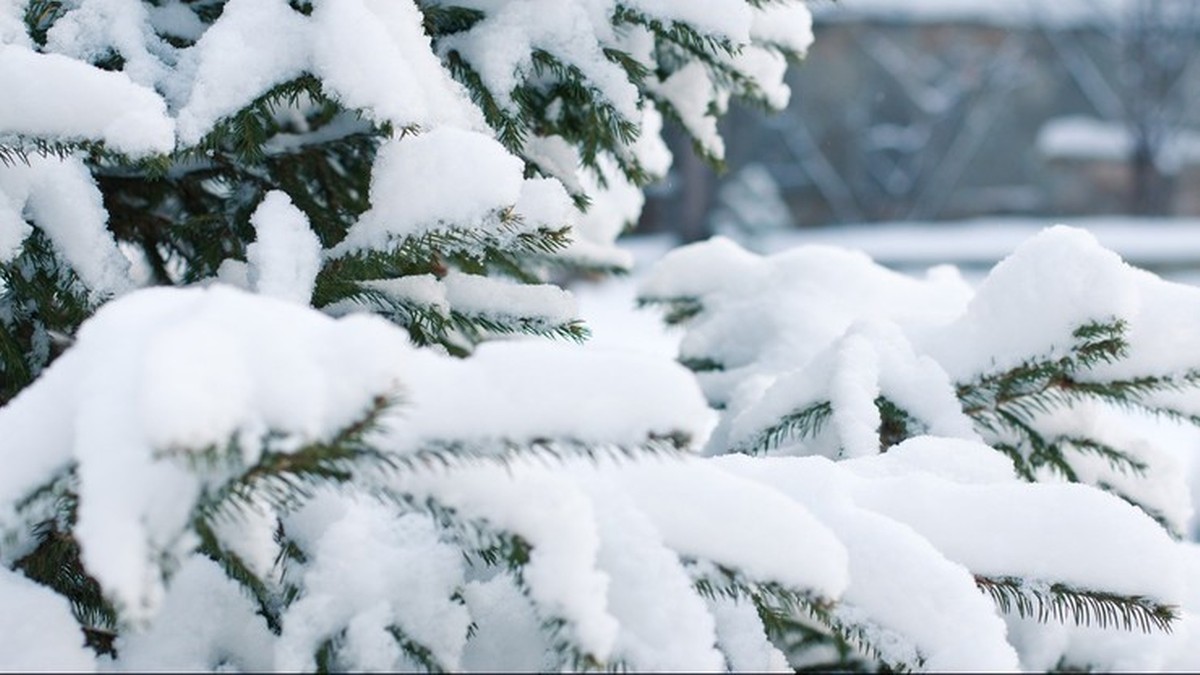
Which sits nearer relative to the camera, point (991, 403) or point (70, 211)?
point (70, 211)

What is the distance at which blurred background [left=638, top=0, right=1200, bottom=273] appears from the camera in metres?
14.6

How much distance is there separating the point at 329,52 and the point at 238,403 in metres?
0.56

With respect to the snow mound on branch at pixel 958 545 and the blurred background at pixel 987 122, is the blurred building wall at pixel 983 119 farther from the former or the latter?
the snow mound on branch at pixel 958 545

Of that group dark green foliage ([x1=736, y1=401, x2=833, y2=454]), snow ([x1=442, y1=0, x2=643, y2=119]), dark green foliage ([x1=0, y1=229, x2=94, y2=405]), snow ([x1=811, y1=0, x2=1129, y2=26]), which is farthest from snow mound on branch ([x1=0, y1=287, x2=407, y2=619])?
snow ([x1=811, y1=0, x2=1129, y2=26])

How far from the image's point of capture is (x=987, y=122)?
50.2 ft

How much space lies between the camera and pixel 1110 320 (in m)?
1.49

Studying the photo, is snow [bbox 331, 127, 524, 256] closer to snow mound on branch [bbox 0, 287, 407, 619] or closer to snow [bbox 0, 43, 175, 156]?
snow [bbox 0, 43, 175, 156]

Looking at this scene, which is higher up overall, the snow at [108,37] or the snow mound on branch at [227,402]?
the snow at [108,37]

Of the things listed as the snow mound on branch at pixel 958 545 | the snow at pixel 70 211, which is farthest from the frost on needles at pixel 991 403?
the snow at pixel 70 211

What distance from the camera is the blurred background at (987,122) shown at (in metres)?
14.6

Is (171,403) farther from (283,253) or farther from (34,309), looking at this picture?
(34,309)

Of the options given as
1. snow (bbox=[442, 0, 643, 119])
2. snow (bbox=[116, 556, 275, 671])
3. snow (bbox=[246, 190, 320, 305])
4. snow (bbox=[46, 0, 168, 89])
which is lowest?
snow (bbox=[116, 556, 275, 671])

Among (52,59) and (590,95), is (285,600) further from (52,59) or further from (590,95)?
(590,95)

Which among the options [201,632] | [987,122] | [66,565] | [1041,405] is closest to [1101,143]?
[987,122]
